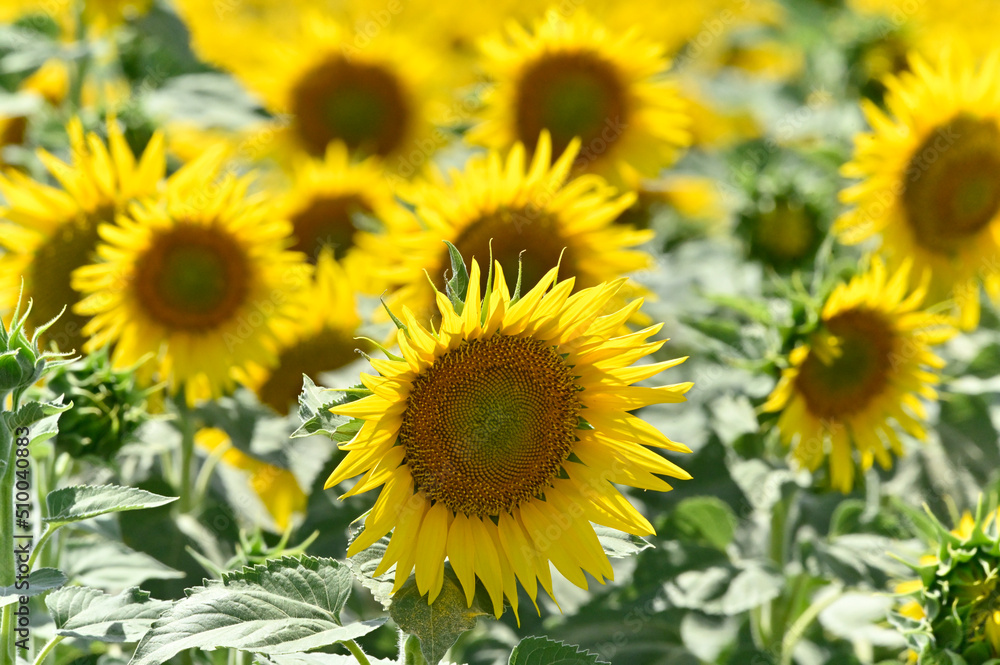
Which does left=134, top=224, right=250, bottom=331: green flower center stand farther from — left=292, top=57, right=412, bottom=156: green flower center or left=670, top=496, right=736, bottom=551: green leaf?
left=670, top=496, right=736, bottom=551: green leaf

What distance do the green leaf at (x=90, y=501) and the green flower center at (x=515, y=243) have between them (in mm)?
932

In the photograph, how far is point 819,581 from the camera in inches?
87.0

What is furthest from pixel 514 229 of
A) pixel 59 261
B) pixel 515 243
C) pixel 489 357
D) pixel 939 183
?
pixel 939 183

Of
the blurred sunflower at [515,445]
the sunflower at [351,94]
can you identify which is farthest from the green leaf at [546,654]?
the sunflower at [351,94]

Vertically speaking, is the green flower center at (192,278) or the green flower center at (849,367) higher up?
the green flower center at (192,278)

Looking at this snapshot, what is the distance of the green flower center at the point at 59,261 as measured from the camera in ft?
7.70

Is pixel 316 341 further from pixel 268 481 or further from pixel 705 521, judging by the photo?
pixel 705 521

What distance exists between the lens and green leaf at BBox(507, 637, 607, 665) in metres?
1.50

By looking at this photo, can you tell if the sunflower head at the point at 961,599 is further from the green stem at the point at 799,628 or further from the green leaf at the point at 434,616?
the green leaf at the point at 434,616

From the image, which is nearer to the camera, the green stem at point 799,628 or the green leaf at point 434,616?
the green leaf at point 434,616

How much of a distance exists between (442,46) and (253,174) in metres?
2.03

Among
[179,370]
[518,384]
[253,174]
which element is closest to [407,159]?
[253,174]

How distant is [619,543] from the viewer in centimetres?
150

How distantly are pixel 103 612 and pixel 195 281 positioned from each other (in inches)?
42.1
